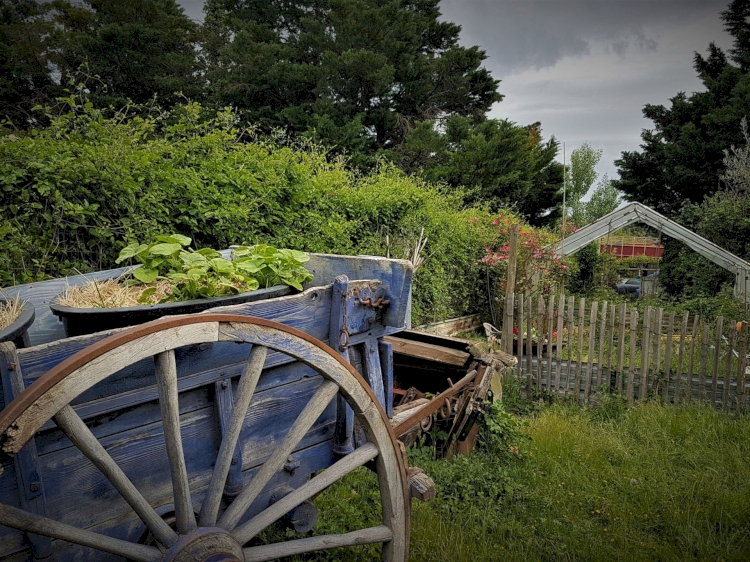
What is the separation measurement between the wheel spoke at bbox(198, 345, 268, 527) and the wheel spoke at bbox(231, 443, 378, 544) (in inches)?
5.1

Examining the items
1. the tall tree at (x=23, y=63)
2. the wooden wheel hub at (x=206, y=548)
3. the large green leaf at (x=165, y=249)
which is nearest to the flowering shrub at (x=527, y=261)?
the large green leaf at (x=165, y=249)

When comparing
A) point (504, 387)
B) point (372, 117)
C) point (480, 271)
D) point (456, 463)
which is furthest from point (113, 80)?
point (456, 463)

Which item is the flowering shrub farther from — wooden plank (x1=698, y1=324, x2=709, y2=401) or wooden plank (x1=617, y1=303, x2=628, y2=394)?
wooden plank (x1=698, y1=324, x2=709, y2=401)

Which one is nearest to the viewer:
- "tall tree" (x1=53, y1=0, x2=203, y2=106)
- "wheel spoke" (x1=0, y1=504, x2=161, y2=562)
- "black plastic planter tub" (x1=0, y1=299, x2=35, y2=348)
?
"wheel spoke" (x1=0, y1=504, x2=161, y2=562)

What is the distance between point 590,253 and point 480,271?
779 centimetres

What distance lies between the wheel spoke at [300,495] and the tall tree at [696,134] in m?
20.8

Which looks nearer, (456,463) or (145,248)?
(145,248)

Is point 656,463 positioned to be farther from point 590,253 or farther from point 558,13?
point 590,253

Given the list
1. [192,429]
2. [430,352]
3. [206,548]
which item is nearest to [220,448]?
[192,429]

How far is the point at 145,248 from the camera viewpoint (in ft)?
6.20

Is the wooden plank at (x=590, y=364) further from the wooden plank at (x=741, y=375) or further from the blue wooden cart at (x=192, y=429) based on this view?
the blue wooden cart at (x=192, y=429)

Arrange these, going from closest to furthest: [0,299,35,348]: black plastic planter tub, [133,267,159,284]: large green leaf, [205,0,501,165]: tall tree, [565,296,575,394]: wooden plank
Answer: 1. [0,299,35,348]: black plastic planter tub
2. [133,267,159,284]: large green leaf
3. [565,296,575,394]: wooden plank
4. [205,0,501,165]: tall tree

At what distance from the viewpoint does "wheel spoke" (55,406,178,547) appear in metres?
1.11

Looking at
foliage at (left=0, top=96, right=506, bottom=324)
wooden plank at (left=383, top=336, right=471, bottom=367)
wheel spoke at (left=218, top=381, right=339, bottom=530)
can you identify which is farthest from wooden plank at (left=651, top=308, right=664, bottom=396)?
wheel spoke at (left=218, top=381, right=339, bottom=530)
